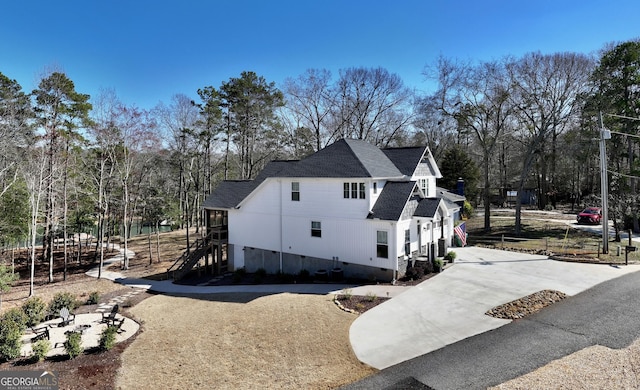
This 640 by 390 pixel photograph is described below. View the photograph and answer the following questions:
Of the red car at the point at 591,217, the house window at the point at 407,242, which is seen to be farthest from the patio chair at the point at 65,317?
the red car at the point at 591,217

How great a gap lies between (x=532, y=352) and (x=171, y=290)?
17588 mm

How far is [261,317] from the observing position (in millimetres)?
13445

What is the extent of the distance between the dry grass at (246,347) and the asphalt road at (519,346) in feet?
4.34

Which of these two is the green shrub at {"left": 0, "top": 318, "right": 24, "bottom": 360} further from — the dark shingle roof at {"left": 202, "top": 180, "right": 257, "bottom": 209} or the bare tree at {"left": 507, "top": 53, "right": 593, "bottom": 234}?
the bare tree at {"left": 507, "top": 53, "right": 593, "bottom": 234}

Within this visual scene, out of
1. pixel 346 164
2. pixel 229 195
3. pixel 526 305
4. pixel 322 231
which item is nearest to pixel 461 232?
pixel 346 164

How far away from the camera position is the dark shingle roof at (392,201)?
17359mm

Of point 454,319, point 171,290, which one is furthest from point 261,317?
point 171,290

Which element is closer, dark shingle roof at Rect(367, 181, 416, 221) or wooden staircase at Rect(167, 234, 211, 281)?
dark shingle roof at Rect(367, 181, 416, 221)

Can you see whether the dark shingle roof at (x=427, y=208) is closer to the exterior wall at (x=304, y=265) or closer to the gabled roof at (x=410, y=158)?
the gabled roof at (x=410, y=158)

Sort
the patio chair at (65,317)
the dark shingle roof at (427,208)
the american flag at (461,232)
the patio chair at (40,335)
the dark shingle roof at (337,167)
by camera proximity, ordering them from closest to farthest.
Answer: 1. the patio chair at (40,335)
2. the patio chair at (65,317)
3. the dark shingle roof at (427,208)
4. the dark shingle roof at (337,167)
5. the american flag at (461,232)

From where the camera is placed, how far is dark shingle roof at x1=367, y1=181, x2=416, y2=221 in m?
17.4

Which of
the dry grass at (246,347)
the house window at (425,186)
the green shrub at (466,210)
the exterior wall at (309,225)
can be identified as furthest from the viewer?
the green shrub at (466,210)

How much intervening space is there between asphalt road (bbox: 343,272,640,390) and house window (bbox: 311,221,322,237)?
10.4 m

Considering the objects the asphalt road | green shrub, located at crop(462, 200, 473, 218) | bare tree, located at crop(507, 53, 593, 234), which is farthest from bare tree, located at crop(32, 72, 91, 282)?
green shrub, located at crop(462, 200, 473, 218)
